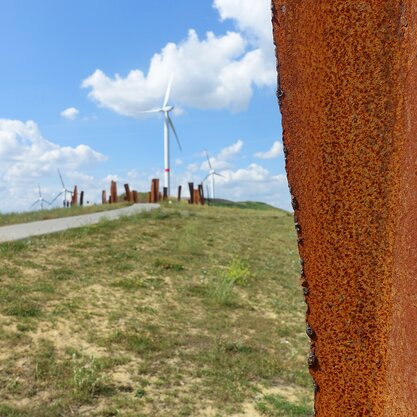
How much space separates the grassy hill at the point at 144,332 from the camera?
4812mm

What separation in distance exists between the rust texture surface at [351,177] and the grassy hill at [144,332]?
3556 millimetres

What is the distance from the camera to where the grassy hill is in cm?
481

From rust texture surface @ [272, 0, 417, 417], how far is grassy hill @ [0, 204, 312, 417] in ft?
11.7

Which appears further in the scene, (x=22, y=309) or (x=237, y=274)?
→ (x=237, y=274)

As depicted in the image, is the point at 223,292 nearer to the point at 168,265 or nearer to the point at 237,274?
the point at 237,274

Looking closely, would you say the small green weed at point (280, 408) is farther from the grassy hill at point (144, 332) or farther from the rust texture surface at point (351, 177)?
the rust texture surface at point (351, 177)

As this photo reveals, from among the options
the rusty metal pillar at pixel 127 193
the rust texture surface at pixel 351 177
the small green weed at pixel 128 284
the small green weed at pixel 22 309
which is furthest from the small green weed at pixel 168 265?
the rusty metal pillar at pixel 127 193

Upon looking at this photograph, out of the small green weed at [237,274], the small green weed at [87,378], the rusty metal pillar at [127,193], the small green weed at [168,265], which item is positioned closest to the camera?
the small green weed at [87,378]

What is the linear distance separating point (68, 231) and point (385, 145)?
462 inches

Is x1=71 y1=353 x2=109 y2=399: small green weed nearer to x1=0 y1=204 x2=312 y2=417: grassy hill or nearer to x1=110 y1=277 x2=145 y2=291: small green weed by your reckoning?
x1=0 y1=204 x2=312 y2=417: grassy hill

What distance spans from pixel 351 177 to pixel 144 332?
5570 millimetres

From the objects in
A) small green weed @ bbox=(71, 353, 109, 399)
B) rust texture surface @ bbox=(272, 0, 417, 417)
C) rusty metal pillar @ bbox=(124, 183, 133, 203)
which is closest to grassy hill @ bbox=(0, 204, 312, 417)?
small green weed @ bbox=(71, 353, 109, 399)

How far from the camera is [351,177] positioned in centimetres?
138

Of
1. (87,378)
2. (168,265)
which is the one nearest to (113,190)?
(168,265)
